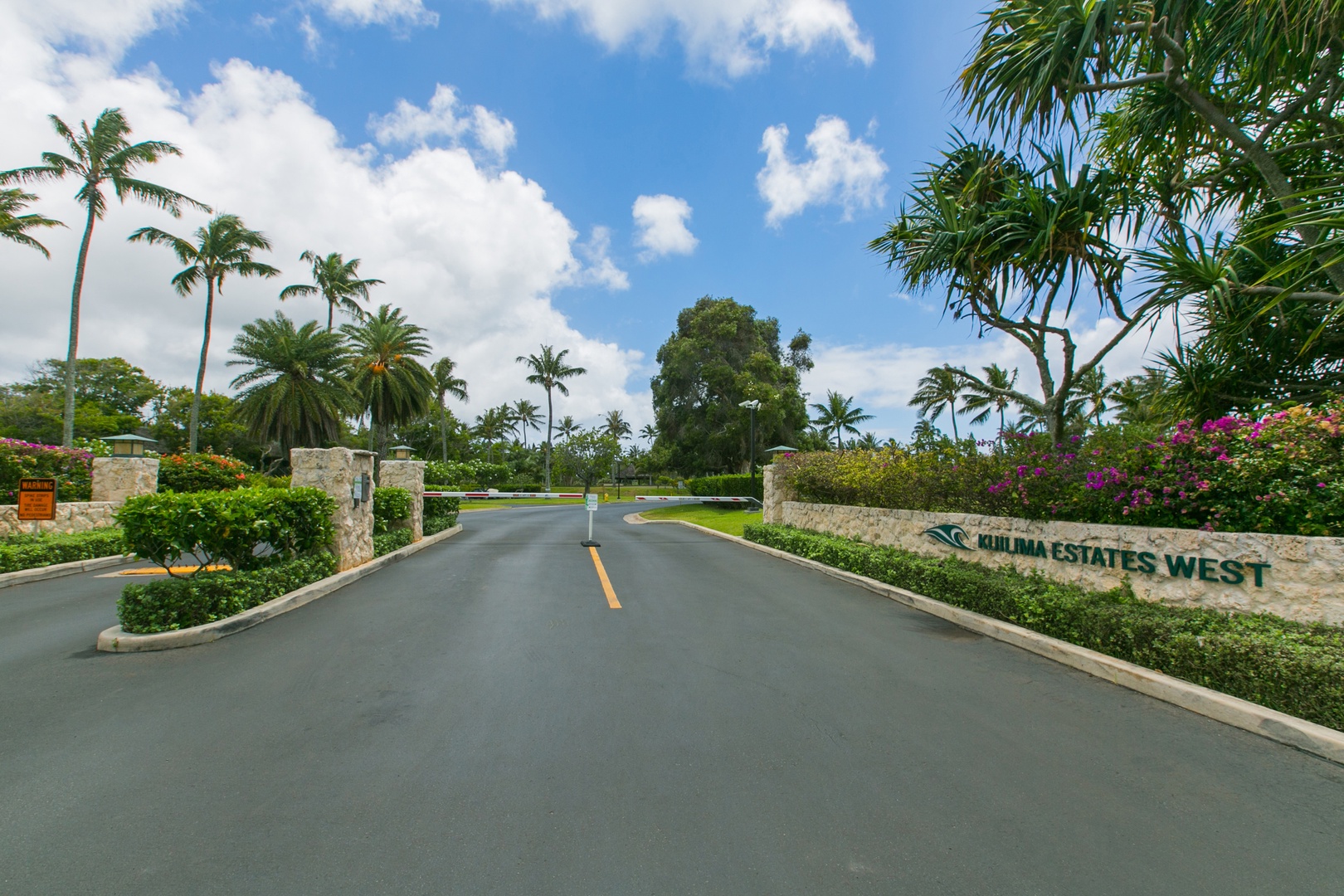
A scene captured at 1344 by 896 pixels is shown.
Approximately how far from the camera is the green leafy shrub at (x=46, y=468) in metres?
13.6

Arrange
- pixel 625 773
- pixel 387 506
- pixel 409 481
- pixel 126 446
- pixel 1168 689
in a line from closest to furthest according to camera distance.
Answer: pixel 625 773
pixel 1168 689
pixel 387 506
pixel 409 481
pixel 126 446

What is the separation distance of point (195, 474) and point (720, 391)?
86.8 ft

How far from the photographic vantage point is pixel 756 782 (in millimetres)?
3537

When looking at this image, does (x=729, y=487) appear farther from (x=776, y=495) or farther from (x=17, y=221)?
(x=17, y=221)

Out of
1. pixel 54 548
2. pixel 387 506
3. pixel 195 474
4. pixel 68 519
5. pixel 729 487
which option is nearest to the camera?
pixel 54 548

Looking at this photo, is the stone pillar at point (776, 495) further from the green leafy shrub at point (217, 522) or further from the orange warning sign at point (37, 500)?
the orange warning sign at point (37, 500)

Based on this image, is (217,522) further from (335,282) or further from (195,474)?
(335,282)

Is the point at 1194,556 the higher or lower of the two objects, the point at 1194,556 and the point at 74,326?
the lower

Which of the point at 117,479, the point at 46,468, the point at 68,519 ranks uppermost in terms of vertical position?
the point at 46,468

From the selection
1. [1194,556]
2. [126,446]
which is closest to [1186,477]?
[1194,556]

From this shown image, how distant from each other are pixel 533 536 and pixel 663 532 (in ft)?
13.9

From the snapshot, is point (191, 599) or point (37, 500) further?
point (37, 500)

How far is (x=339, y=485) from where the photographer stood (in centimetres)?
975

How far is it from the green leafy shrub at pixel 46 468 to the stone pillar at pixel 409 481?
6.21 metres
